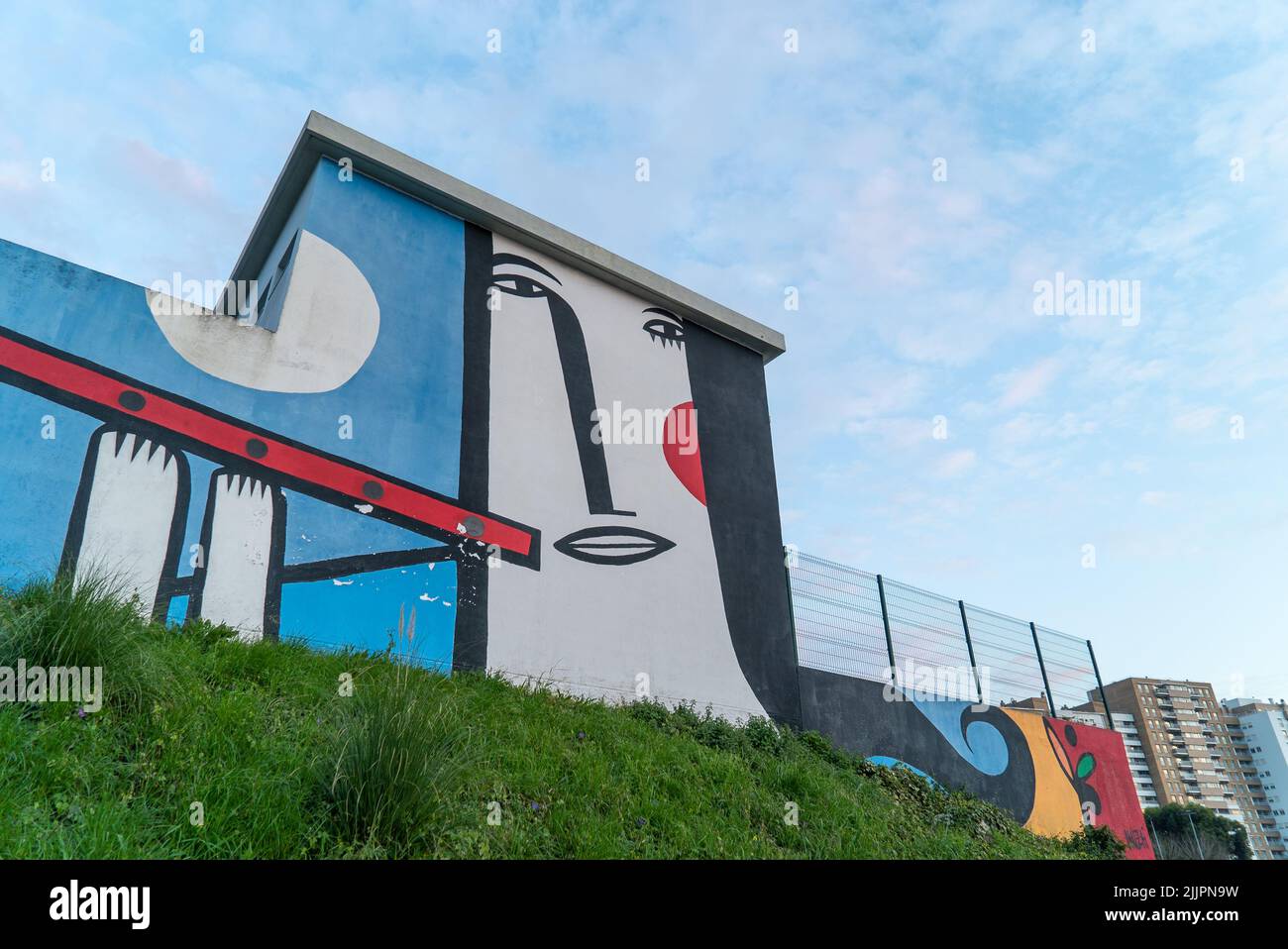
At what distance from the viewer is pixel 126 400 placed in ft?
22.6

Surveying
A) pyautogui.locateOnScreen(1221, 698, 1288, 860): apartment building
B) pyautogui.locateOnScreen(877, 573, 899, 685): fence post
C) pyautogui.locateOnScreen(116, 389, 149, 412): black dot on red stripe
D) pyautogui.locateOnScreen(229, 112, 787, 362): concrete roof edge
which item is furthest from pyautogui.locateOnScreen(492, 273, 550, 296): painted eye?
pyautogui.locateOnScreen(1221, 698, 1288, 860): apartment building

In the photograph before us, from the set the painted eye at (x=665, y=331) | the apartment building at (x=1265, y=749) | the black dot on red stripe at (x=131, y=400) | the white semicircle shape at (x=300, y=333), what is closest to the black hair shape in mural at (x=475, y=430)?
the white semicircle shape at (x=300, y=333)

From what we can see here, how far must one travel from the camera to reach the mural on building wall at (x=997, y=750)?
10852 millimetres

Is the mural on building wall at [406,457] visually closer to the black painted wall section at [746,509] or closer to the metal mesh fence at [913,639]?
the black painted wall section at [746,509]

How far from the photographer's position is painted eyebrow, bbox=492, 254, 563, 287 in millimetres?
9906

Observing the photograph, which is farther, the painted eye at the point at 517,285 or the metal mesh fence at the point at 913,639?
the metal mesh fence at the point at 913,639

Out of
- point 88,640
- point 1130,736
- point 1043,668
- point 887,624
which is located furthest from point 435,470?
point 1130,736

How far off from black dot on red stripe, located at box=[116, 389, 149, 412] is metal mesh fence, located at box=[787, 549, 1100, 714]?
8.14 meters

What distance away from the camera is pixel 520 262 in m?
10.1

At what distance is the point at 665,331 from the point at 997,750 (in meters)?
8.37

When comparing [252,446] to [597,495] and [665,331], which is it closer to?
[597,495]

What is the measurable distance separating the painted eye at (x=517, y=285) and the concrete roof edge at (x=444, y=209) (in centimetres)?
53
